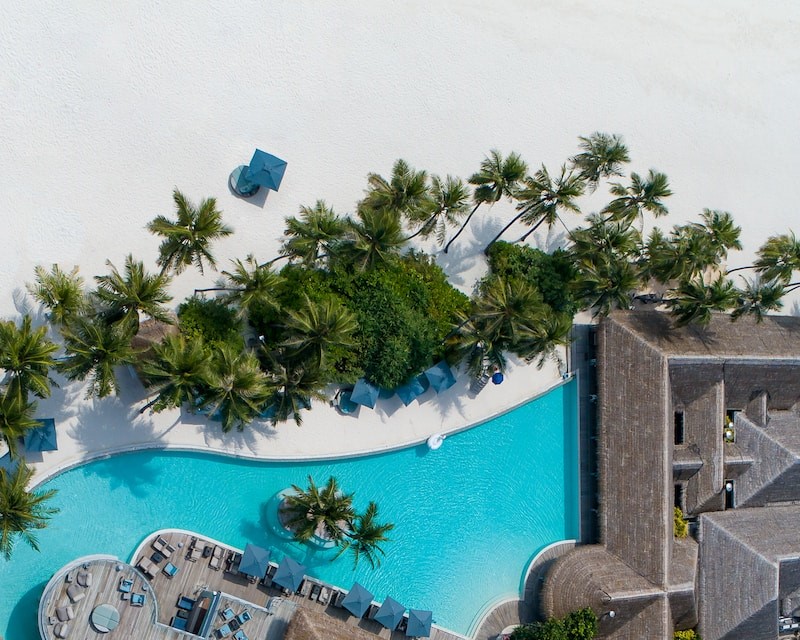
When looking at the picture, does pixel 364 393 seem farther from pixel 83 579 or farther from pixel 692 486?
pixel 692 486

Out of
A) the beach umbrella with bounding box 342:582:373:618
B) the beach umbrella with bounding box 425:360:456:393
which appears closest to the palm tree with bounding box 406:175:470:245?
the beach umbrella with bounding box 425:360:456:393

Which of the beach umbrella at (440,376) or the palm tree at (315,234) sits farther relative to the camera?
the beach umbrella at (440,376)

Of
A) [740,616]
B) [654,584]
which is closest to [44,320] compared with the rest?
[654,584]

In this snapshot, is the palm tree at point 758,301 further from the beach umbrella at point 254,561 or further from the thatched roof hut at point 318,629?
the beach umbrella at point 254,561

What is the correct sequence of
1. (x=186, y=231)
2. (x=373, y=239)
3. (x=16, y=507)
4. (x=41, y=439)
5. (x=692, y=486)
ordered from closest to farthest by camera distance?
(x=16, y=507) → (x=186, y=231) → (x=373, y=239) → (x=41, y=439) → (x=692, y=486)

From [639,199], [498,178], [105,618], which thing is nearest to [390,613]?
[105,618]

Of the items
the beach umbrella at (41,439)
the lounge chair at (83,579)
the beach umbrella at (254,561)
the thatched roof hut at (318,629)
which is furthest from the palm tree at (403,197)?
the lounge chair at (83,579)

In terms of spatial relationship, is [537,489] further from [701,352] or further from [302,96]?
[302,96]
